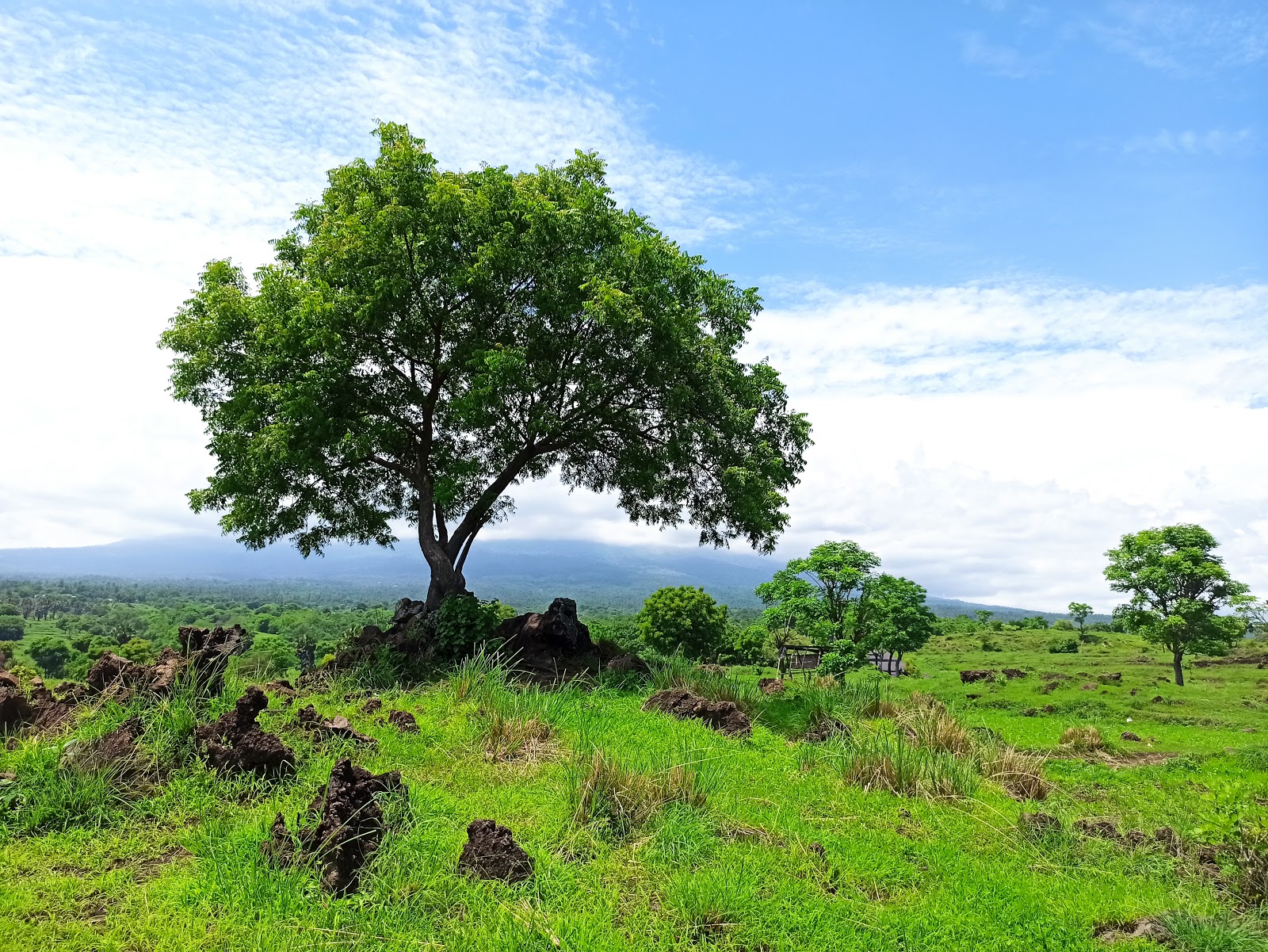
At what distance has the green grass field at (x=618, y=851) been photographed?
4838 mm

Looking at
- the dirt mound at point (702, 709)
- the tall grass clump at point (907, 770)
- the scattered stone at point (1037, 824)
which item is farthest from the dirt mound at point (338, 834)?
the dirt mound at point (702, 709)

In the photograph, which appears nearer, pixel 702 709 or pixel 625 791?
pixel 625 791

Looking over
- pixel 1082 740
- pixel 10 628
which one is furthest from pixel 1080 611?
pixel 10 628

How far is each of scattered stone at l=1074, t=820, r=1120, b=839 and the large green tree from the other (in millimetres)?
9672

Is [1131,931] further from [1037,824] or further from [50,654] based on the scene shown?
[50,654]

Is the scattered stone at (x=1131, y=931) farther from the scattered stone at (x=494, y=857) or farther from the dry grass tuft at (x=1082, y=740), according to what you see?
the dry grass tuft at (x=1082, y=740)

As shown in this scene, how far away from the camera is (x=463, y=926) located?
185 inches

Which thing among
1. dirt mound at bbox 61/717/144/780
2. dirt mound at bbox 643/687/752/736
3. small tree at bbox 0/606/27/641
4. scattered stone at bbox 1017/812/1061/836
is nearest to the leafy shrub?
dirt mound at bbox 643/687/752/736

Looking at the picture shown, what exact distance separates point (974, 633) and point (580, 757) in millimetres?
55620

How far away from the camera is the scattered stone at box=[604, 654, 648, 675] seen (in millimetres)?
16578

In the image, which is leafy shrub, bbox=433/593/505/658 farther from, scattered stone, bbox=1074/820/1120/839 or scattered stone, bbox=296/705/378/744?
scattered stone, bbox=1074/820/1120/839

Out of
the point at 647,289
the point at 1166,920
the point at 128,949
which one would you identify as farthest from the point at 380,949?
the point at 647,289

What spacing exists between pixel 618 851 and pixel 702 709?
6199 mm

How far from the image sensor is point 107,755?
6.95 metres
